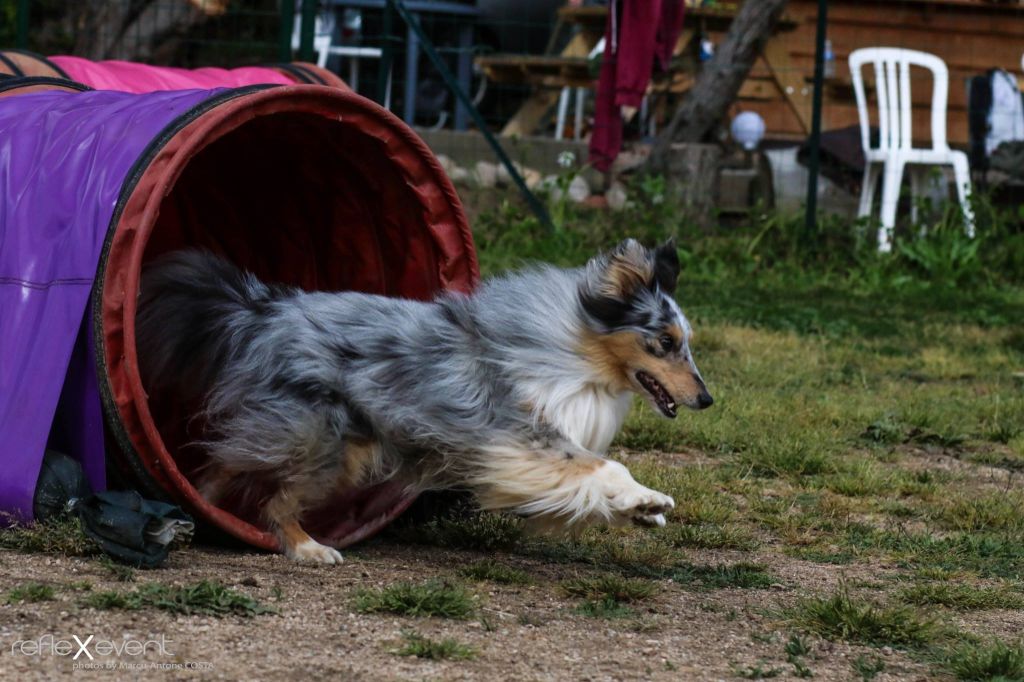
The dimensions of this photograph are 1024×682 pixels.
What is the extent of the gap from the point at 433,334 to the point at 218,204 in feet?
6.11

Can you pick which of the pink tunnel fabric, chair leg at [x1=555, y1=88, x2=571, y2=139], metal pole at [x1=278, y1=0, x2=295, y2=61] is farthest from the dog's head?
chair leg at [x1=555, y1=88, x2=571, y2=139]

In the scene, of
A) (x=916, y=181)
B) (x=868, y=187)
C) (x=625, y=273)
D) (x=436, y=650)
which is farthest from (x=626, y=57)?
(x=436, y=650)

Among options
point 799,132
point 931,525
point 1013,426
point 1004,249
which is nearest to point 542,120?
point 799,132

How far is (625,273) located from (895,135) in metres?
7.69

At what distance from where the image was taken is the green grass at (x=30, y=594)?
3576 millimetres

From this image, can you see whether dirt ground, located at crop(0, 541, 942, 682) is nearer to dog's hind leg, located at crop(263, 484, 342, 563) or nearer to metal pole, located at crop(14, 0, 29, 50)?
dog's hind leg, located at crop(263, 484, 342, 563)

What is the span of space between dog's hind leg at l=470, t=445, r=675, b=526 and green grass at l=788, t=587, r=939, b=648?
54cm

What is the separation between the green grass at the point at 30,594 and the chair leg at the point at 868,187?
9.01 meters

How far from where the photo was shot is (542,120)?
14469 millimetres

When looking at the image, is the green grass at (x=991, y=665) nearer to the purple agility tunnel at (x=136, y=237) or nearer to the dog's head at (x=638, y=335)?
the dog's head at (x=638, y=335)

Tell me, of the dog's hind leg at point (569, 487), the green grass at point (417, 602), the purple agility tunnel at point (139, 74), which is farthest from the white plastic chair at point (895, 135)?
the green grass at point (417, 602)

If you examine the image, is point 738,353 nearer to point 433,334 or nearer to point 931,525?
point 931,525

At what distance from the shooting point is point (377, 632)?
359 cm

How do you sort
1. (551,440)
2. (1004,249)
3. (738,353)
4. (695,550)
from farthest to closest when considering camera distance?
(1004,249), (738,353), (695,550), (551,440)
